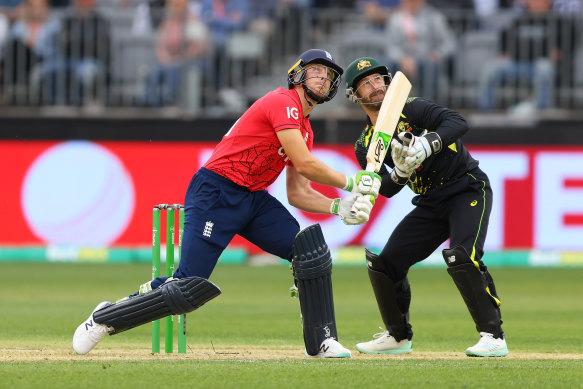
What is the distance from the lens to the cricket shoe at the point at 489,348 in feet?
23.7

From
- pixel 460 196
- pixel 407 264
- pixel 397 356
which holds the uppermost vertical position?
pixel 460 196

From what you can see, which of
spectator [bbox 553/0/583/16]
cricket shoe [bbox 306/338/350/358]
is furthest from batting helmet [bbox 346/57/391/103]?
spectator [bbox 553/0/583/16]

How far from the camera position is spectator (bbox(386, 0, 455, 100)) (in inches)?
600

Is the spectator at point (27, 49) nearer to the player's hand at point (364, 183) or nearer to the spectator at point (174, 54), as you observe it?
the spectator at point (174, 54)

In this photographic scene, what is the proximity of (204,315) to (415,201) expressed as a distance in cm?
315

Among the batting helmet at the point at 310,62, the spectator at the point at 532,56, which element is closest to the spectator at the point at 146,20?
the spectator at the point at 532,56

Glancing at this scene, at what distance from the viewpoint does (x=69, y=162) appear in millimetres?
14688

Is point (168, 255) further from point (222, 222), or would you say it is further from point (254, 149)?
point (254, 149)

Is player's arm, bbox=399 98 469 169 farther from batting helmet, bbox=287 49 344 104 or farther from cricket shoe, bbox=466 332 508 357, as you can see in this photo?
cricket shoe, bbox=466 332 508 357

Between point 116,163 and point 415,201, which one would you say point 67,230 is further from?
point 415,201

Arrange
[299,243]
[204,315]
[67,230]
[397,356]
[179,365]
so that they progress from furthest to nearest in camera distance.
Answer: [67,230] < [204,315] < [397,356] < [299,243] < [179,365]

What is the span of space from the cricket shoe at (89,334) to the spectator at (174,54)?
28.3 ft

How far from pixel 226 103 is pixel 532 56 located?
172 inches

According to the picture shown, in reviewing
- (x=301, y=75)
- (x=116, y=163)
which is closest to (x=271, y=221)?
(x=301, y=75)
